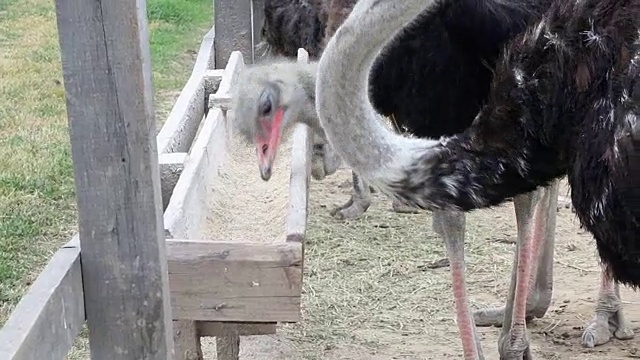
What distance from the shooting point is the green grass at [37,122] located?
4520mm

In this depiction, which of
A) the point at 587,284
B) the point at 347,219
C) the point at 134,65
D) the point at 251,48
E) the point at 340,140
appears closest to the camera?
the point at 134,65

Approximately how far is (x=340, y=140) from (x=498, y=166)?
395 millimetres

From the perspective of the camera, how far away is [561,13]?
2.57 metres

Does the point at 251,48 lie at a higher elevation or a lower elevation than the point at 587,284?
higher

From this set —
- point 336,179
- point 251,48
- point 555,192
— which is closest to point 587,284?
point 555,192

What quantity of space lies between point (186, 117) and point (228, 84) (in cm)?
55

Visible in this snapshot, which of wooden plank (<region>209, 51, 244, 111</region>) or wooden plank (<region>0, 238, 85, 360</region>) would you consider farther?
wooden plank (<region>209, 51, 244, 111</region>)

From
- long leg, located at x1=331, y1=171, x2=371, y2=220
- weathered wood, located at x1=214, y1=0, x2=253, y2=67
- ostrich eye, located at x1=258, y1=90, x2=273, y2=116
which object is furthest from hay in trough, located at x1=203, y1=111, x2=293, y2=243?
weathered wood, located at x1=214, y1=0, x2=253, y2=67

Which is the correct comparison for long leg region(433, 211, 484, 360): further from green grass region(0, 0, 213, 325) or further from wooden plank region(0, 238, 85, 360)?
wooden plank region(0, 238, 85, 360)

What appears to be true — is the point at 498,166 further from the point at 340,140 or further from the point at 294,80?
the point at 294,80

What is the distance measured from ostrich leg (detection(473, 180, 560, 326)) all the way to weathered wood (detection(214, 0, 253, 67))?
2518 millimetres

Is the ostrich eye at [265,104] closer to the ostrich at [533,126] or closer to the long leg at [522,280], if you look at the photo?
the long leg at [522,280]

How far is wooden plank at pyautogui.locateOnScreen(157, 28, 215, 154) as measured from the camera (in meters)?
3.96

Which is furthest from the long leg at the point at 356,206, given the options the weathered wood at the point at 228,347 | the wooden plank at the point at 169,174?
the weathered wood at the point at 228,347
